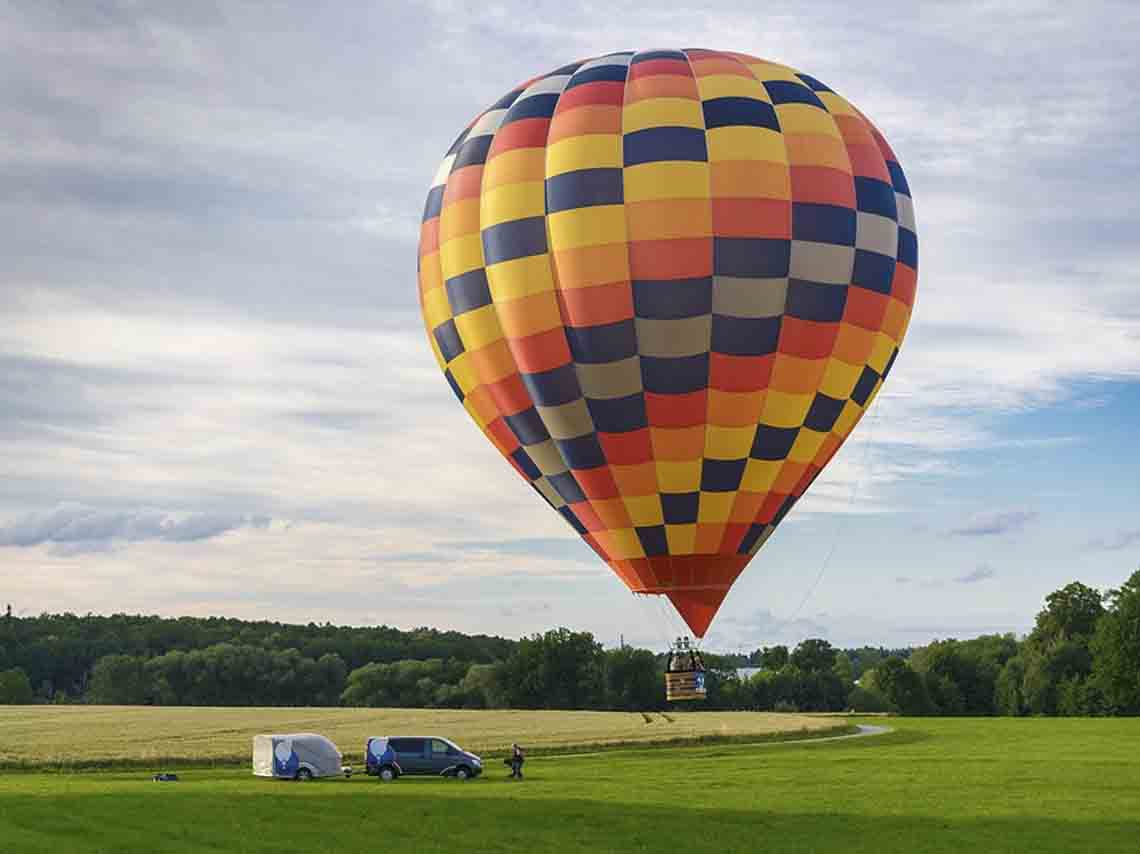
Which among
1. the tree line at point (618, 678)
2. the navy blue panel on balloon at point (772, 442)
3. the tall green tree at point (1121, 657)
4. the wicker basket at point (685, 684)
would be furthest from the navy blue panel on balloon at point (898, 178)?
the tree line at point (618, 678)

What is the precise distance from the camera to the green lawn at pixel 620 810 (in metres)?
29.3

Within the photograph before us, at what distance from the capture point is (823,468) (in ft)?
126

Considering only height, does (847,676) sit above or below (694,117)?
below

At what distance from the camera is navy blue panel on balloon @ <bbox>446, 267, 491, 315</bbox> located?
36.3m

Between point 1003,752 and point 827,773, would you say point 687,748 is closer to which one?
point 1003,752

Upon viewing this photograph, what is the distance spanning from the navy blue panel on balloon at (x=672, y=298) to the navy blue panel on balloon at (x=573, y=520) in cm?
607

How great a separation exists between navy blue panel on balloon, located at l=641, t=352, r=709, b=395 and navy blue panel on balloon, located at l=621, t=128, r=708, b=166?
467 centimetres

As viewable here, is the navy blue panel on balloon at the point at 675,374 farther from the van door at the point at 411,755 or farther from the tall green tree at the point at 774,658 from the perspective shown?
the tall green tree at the point at 774,658

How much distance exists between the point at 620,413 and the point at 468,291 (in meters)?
5.16

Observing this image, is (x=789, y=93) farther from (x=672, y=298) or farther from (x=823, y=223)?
(x=672, y=298)

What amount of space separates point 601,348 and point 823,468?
7727 millimetres

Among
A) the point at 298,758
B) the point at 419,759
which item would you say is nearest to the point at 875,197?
the point at 419,759

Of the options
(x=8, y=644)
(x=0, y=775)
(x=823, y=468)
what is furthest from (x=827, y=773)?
(x=8, y=644)

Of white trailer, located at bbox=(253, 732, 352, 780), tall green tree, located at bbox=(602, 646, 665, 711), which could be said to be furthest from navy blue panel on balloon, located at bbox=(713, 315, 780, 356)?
tall green tree, located at bbox=(602, 646, 665, 711)
